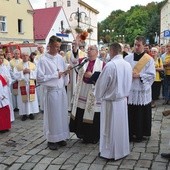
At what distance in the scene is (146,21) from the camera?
78250 mm

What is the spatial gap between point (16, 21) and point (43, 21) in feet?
33.7

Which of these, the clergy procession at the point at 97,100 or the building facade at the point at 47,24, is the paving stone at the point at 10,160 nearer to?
the clergy procession at the point at 97,100

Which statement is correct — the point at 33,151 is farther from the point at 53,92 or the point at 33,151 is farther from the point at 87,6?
the point at 87,6

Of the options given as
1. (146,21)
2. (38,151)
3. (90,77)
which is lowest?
(38,151)

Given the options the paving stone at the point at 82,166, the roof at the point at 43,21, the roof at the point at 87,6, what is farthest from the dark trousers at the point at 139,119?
the roof at the point at 87,6

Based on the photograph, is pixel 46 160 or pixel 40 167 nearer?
pixel 40 167

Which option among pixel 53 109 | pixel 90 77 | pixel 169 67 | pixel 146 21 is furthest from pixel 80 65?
pixel 146 21

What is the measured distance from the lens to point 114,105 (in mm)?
5582

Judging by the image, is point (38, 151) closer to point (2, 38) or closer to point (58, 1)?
point (2, 38)

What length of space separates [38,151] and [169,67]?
5888 millimetres

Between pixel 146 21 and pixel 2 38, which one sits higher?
pixel 146 21

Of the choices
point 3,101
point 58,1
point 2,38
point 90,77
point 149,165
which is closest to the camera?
point 149,165

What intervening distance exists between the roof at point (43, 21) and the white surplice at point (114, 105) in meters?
35.1

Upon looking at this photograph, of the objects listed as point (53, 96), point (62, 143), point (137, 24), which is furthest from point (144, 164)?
point (137, 24)
